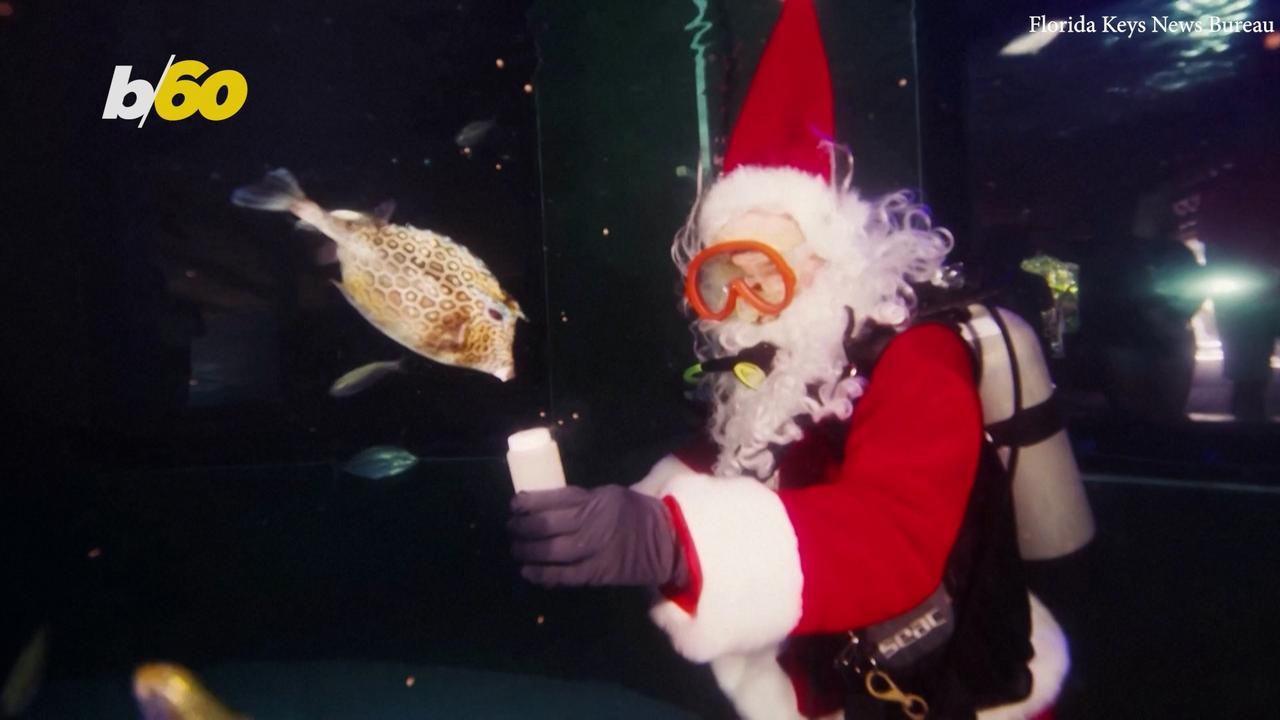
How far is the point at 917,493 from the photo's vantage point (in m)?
1.22

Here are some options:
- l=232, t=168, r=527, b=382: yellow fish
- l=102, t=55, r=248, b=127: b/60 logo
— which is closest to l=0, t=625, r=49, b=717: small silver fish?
l=232, t=168, r=527, b=382: yellow fish

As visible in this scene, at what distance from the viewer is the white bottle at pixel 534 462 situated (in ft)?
Result: 3.51

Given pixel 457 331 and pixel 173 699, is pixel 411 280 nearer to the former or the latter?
pixel 457 331

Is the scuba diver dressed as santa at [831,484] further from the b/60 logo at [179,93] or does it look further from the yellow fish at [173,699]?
the b/60 logo at [179,93]

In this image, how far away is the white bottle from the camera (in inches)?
42.2

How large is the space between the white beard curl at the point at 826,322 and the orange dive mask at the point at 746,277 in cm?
7

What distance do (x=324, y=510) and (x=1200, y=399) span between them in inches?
382

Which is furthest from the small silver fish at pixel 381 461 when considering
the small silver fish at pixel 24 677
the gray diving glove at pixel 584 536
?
the gray diving glove at pixel 584 536

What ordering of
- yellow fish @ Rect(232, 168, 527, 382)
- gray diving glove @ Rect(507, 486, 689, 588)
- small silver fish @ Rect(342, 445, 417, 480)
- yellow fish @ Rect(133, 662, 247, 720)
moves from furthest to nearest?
small silver fish @ Rect(342, 445, 417, 480), yellow fish @ Rect(232, 168, 527, 382), yellow fish @ Rect(133, 662, 247, 720), gray diving glove @ Rect(507, 486, 689, 588)

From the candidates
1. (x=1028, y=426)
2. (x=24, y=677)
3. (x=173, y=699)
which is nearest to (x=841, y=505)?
(x=1028, y=426)

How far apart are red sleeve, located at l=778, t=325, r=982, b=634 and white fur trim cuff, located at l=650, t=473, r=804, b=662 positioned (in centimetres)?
4

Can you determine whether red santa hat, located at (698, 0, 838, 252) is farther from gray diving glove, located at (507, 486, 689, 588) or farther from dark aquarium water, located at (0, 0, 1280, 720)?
gray diving glove, located at (507, 486, 689, 588)

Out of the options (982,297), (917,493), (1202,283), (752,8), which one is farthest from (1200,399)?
Result: (917,493)

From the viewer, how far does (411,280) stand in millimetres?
3641
